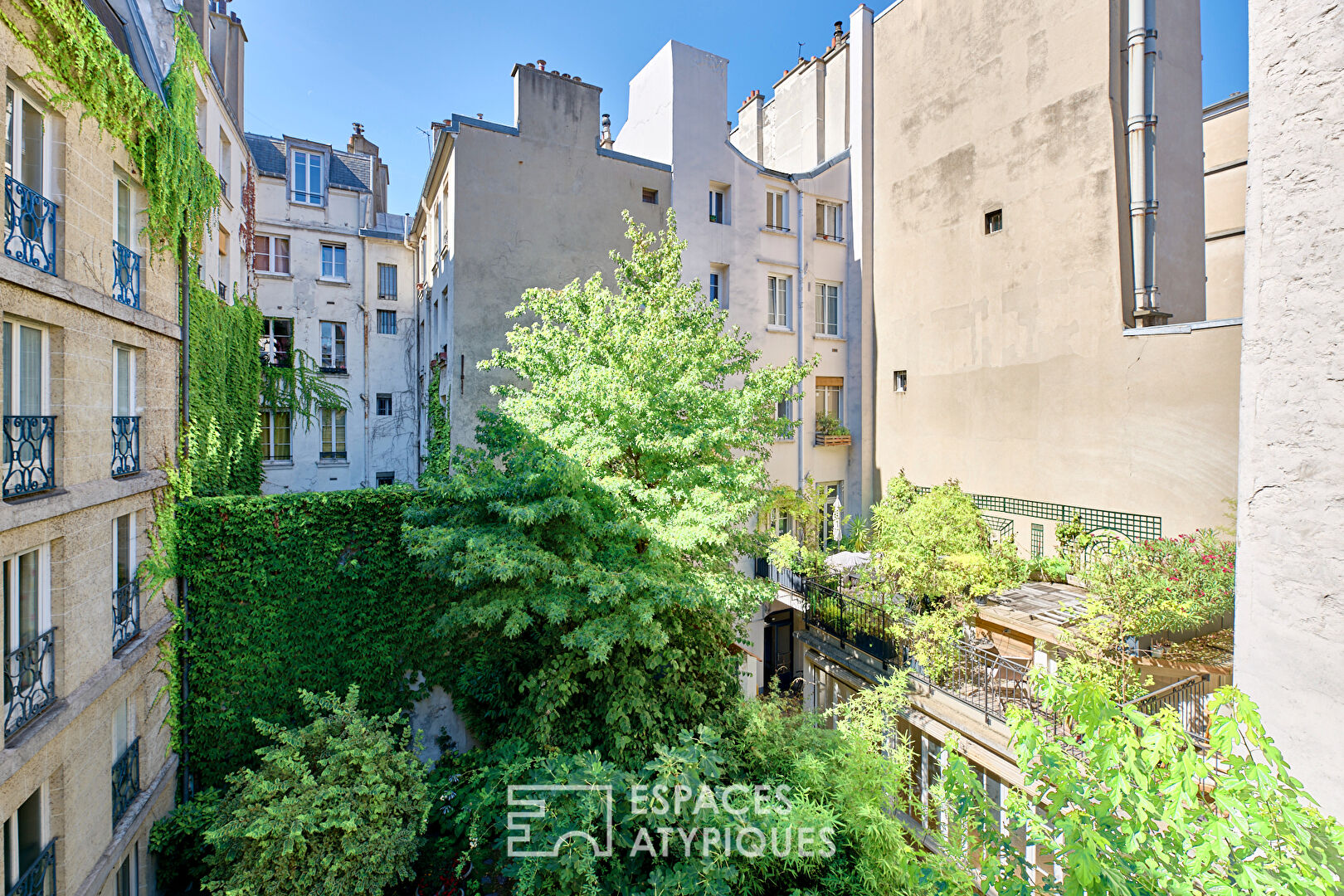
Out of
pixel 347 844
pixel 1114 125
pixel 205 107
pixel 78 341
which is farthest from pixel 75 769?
pixel 1114 125

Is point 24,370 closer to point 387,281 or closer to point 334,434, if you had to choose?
point 334,434

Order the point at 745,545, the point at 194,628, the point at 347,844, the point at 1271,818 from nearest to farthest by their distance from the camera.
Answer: the point at 1271,818 → the point at 347,844 → the point at 194,628 → the point at 745,545

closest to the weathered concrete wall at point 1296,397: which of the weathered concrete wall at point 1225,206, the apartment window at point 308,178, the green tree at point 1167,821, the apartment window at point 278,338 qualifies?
the green tree at point 1167,821

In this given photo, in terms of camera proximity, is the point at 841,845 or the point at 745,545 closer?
the point at 841,845

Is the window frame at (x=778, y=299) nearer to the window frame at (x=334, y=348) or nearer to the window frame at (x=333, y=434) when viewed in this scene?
the window frame at (x=333, y=434)

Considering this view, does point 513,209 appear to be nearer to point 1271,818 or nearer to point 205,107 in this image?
point 205,107

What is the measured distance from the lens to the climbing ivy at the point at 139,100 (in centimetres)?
595

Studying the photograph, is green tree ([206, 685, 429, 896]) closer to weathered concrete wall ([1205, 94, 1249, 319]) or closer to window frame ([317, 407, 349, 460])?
window frame ([317, 407, 349, 460])

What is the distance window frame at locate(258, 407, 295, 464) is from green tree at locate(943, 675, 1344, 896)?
20.8m

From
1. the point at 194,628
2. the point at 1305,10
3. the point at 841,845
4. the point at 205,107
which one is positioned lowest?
the point at 841,845

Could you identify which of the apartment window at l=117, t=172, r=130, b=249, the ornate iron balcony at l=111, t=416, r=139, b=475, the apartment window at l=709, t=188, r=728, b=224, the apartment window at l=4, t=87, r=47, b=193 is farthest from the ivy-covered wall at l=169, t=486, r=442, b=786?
the apartment window at l=709, t=188, r=728, b=224

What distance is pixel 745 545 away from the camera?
37.0 feet

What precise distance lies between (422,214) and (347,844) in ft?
56.7

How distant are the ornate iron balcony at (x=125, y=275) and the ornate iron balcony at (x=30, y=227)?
122 cm
